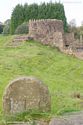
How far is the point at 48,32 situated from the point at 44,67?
12.1 meters

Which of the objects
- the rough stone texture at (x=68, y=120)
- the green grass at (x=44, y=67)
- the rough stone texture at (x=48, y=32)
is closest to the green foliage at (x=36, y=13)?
the rough stone texture at (x=48, y=32)

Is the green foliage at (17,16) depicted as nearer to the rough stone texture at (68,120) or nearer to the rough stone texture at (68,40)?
the rough stone texture at (68,40)

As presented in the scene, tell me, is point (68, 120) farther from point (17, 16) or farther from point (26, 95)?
point (17, 16)

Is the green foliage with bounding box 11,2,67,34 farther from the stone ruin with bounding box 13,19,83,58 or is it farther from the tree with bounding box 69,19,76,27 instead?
the stone ruin with bounding box 13,19,83,58

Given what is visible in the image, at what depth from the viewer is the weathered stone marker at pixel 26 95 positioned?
11.3 meters

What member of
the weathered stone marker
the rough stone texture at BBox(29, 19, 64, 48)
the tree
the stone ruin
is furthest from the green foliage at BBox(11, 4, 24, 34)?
the weathered stone marker

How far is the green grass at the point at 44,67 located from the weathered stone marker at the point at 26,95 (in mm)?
6660

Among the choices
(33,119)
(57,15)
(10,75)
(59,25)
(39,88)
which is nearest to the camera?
(33,119)

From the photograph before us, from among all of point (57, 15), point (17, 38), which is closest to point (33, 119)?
point (17, 38)

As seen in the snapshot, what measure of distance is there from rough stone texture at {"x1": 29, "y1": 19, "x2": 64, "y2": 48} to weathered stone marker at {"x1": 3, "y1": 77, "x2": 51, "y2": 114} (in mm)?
26773

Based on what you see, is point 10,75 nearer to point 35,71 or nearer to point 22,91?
point 35,71

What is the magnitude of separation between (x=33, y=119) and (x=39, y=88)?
116 inches

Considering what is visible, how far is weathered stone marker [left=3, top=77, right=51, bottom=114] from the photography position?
11.3 meters

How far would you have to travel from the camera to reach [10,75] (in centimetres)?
2422
